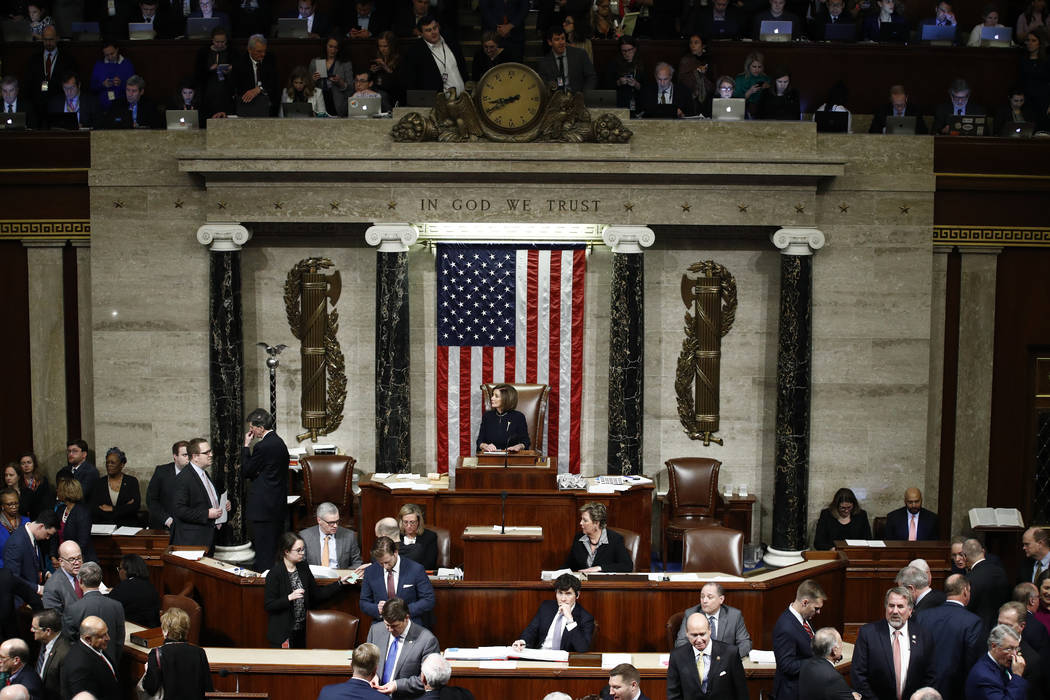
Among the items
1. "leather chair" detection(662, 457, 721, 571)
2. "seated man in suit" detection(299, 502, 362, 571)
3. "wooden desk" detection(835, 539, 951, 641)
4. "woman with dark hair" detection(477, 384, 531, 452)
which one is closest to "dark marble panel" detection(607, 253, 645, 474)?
"leather chair" detection(662, 457, 721, 571)

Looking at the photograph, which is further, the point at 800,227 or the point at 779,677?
the point at 800,227

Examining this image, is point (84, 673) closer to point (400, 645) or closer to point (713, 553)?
point (400, 645)

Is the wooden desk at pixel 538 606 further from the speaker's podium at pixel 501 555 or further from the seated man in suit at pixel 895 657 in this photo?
the seated man in suit at pixel 895 657

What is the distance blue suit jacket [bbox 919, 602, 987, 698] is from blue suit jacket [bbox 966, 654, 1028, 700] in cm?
51

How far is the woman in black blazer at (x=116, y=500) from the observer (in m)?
13.4

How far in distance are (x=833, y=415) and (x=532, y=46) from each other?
19.4 ft

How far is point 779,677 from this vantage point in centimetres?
898

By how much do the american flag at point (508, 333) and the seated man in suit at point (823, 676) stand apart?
6.76m

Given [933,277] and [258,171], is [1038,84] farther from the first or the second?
[258,171]

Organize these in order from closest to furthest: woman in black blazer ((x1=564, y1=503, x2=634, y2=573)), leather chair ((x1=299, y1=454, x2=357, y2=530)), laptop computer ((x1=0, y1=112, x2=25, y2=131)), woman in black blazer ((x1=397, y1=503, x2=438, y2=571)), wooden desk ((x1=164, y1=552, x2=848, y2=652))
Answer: wooden desk ((x1=164, y1=552, x2=848, y2=652)) → woman in black blazer ((x1=397, y1=503, x2=438, y2=571)) → woman in black blazer ((x1=564, y1=503, x2=634, y2=573)) → leather chair ((x1=299, y1=454, x2=357, y2=530)) → laptop computer ((x1=0, y1=112, x2=25, y2=131))

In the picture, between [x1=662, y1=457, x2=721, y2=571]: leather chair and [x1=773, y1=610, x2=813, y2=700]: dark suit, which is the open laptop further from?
[x1=773, y1=610, x2=813, y2=700]: dark suit

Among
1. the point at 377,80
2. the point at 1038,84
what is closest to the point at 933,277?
the point at 1038,84

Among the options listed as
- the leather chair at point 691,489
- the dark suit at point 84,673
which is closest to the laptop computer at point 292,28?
the leather chair at point 691,489

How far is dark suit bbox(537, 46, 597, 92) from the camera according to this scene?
14.6 meters
